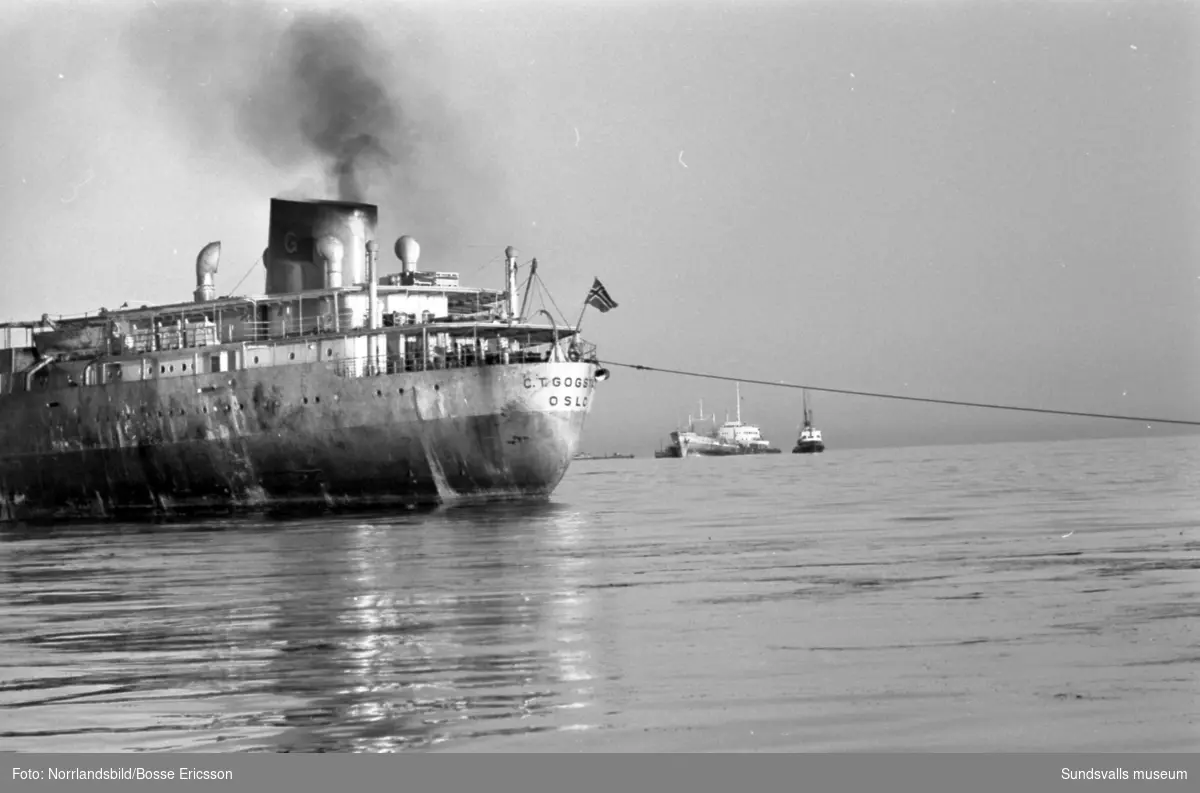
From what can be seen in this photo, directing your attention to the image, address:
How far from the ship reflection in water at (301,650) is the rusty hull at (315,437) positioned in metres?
16.7

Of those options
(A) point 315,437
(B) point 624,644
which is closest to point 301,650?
(B) point 624,644

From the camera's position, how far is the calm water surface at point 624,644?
494 inches

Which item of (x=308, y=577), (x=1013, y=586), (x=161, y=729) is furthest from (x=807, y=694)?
(x=308, y=577)

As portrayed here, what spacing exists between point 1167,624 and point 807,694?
591cm

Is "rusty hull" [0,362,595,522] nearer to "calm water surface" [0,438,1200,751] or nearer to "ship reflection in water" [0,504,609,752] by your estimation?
"calm water surface" [0,438,1200,751]

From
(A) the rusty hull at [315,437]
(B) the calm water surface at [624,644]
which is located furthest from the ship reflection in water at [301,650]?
(A) the rusty hull at [315,437]

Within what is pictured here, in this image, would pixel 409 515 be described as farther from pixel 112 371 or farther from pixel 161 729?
pixel 161 729

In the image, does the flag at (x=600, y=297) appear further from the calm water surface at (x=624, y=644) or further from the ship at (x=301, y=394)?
the calm water surface at (x=624, y=644)

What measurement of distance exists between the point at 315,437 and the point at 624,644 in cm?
3518

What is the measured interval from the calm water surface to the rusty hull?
586 inches

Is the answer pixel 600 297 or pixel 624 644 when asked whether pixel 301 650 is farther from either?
pixel 600 297

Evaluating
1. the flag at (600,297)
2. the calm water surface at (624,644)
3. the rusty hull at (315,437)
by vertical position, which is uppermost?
the flag at (600,297)

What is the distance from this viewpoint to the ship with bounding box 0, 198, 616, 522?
4972 cm

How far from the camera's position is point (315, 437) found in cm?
5084
